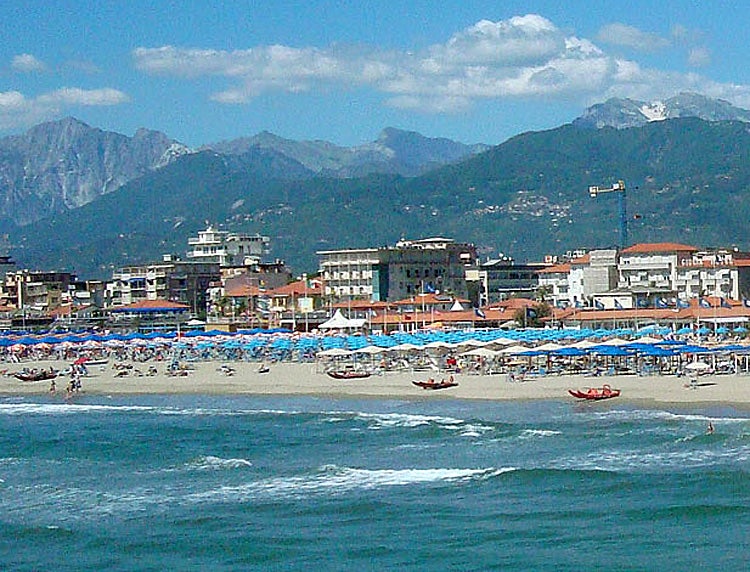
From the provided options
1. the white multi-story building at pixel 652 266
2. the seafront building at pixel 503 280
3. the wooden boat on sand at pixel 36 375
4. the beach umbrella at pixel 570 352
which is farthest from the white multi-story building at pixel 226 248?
the beach umbrella at pixel 570 352

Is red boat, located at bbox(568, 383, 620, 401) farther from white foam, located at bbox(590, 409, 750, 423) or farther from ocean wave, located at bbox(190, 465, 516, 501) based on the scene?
ocean wave, located at bbox(190, 465, 516, 501)

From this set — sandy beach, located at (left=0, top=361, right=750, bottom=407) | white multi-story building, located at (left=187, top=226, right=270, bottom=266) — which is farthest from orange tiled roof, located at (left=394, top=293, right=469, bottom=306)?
white multi-story building, located at (left=187, top=226, right=270, bottom=266)

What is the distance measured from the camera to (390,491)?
94.5ft

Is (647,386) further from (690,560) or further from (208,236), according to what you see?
(208,236)

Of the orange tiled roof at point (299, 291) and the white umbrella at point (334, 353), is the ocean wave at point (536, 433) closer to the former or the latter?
the white umbrella at point (334, 353)

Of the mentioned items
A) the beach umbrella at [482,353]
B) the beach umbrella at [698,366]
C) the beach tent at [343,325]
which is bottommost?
the beach umbrella at [698,366]

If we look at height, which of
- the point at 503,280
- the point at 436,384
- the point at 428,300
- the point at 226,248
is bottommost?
the point at 436,384

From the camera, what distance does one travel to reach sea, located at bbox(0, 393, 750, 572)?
23594mm

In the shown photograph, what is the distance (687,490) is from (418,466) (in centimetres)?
693

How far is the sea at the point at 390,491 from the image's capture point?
77.4 feet

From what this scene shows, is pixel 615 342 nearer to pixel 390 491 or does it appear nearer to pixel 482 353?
pixel 482 353

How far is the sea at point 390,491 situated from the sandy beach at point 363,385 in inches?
127

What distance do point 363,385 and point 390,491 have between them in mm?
25547

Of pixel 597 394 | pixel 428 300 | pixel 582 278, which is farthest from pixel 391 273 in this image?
pixel 597 394
